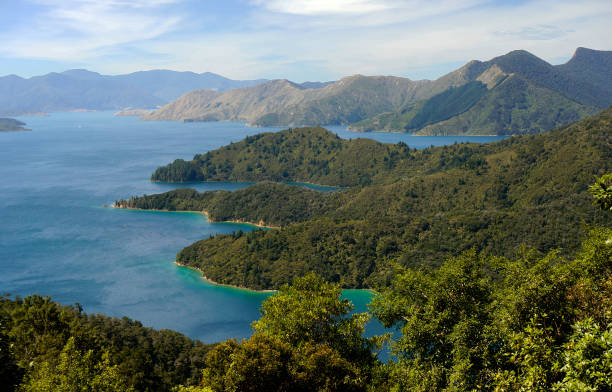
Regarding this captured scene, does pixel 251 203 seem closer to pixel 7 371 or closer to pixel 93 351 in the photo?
pixel 93 351

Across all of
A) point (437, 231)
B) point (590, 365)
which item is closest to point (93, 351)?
point (590, 365)

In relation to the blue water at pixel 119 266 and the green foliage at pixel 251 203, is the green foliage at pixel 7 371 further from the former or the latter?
the green foliage at pixel 251 203

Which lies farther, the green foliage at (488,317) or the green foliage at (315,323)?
the green foliage at (315,323)

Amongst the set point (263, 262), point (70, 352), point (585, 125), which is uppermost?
point (585, 125)

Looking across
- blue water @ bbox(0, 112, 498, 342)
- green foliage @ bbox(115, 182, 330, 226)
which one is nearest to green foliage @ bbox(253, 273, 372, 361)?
blue water @ bbox(0, 112, 498, 342)

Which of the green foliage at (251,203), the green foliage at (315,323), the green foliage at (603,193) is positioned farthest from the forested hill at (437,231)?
the green foliage at (603,193)

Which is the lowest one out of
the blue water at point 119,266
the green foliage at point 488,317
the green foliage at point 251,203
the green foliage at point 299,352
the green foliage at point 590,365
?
the blue water at point 119,266

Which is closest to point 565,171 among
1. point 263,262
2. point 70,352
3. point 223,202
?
point 263,262

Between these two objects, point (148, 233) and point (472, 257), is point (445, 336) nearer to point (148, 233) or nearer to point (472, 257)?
point (472, 257)

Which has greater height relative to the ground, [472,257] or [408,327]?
[472,257]
